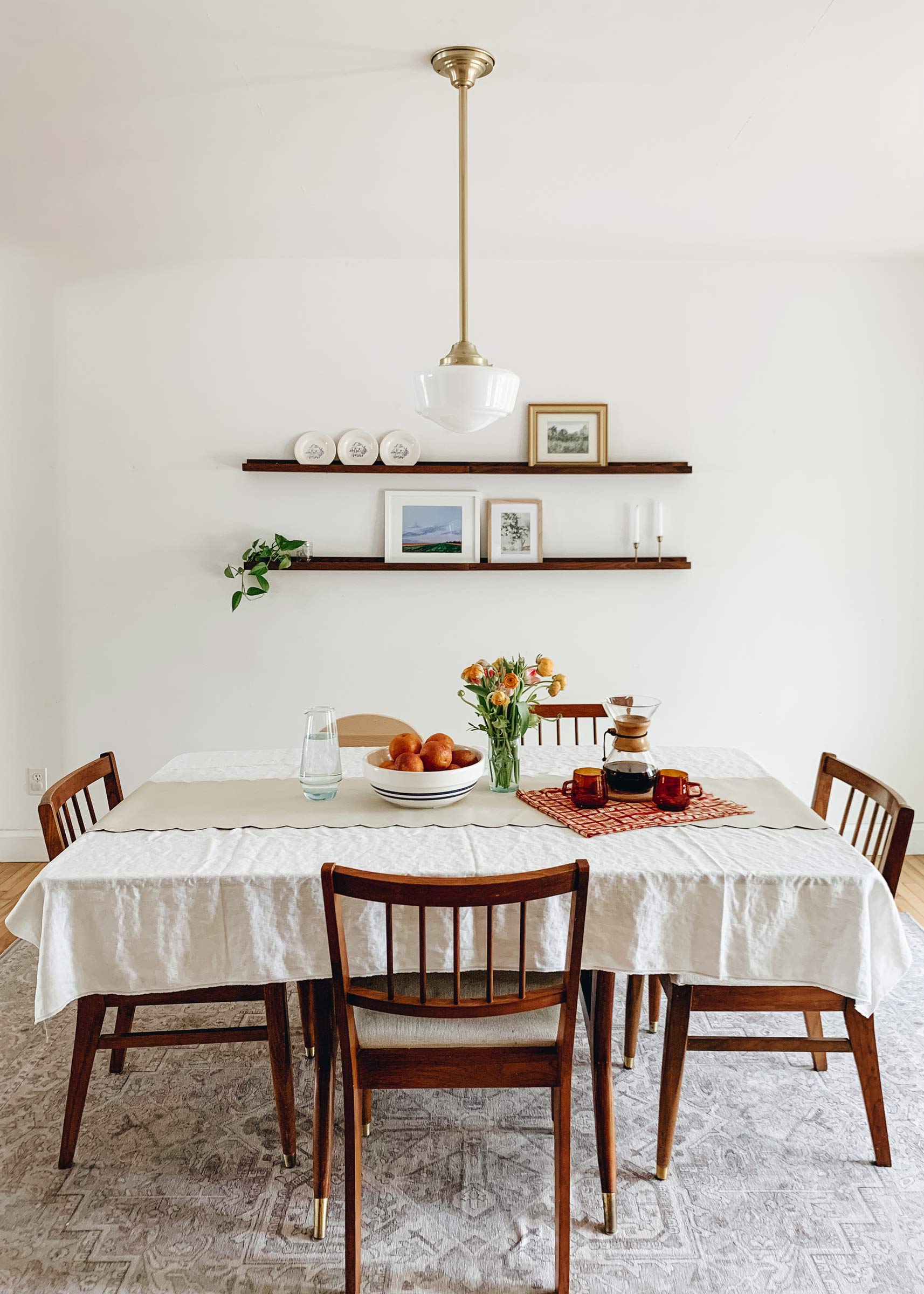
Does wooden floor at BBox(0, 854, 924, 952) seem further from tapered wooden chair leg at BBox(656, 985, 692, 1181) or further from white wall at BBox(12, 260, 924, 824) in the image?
tapered wooden chair leg at BBox(656, 985, 692, 1181)

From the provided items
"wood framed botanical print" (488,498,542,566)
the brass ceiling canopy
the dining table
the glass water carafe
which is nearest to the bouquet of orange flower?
the glass water carafe

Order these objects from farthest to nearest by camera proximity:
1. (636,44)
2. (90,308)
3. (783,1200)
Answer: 1. (90,308)
2. (636,44)
3. (783,1200)

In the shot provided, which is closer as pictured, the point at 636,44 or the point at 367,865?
the point at 367,865

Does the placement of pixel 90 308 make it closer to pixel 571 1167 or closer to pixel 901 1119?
pixel 571 1167

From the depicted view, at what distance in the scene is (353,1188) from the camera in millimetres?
1624

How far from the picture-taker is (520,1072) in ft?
5.38

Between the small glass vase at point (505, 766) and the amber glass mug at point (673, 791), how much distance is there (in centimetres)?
35

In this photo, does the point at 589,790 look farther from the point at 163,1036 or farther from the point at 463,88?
the point at 463,88

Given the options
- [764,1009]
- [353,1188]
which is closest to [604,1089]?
[764,1009]

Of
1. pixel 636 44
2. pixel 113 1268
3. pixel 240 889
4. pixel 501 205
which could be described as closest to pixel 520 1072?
pixel 240 889

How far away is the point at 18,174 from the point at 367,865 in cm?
256

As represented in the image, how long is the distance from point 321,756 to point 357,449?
1892 millimetres

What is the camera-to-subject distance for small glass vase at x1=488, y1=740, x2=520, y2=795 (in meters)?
2.24

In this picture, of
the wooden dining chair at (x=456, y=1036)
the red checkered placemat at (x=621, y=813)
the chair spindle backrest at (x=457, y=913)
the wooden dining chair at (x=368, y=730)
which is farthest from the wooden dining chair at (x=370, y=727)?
the chair spindle backrest at (x=457, y=913)
